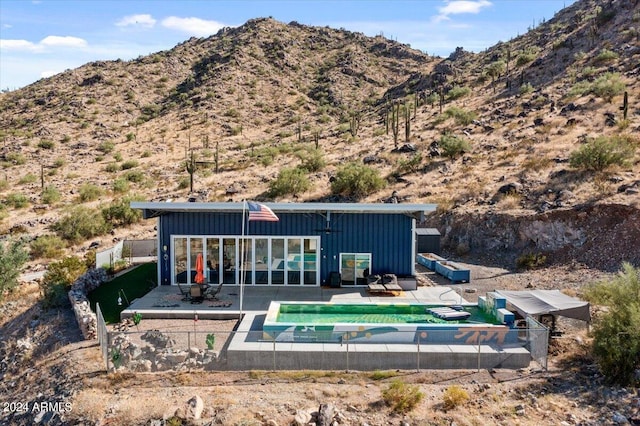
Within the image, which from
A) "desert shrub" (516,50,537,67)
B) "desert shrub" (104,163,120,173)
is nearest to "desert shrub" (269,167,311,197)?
"desert shrub" (104,163,120,173)

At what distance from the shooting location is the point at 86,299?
59.7 feet

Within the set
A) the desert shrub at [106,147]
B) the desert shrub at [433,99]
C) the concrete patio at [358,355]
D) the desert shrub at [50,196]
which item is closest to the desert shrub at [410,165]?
the desert shrub at [433,99]

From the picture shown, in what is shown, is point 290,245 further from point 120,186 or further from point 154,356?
point 120,186

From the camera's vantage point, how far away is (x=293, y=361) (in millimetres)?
12867

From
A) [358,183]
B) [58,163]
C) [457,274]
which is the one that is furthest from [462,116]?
[58,163]

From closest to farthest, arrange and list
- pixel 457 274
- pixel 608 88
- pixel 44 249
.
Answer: pixel 457 274
pixel 44 249
pixel 608 88

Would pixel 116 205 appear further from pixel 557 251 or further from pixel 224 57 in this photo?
pixel 224 57

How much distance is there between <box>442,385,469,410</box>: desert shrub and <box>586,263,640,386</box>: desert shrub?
12.5 feet

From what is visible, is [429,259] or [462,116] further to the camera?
[462,116]

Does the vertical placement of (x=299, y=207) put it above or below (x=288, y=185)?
below

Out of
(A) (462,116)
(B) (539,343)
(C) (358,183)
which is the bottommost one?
(B) (539,343)

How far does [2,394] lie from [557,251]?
23380 mm

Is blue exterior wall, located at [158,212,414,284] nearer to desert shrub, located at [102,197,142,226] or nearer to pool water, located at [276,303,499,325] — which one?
pool water, located at [276,303,499,325]

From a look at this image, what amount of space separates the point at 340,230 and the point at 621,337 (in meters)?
10.6
